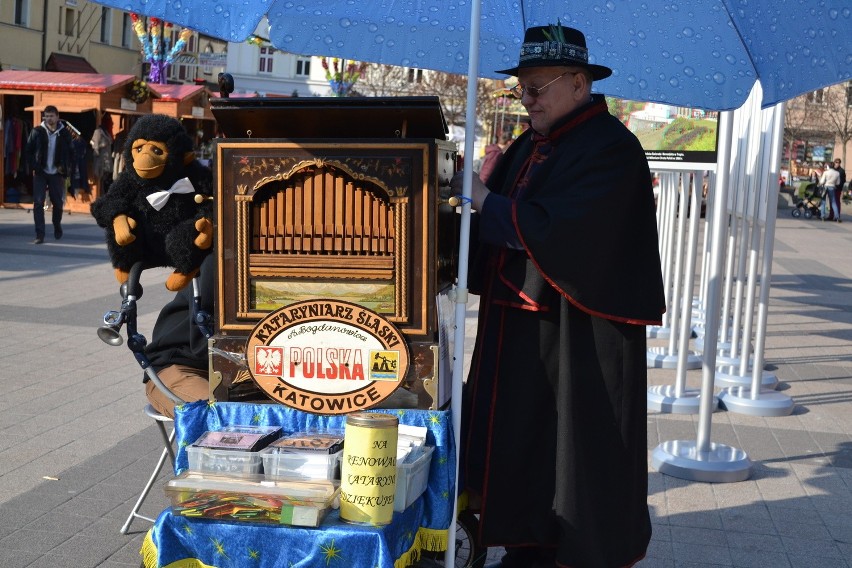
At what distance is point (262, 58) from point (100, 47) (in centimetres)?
2348

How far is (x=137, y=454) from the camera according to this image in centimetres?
530

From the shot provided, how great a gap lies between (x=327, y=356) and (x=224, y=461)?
39 centimetres

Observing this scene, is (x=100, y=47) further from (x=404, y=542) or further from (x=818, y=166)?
(x=404, y=542)

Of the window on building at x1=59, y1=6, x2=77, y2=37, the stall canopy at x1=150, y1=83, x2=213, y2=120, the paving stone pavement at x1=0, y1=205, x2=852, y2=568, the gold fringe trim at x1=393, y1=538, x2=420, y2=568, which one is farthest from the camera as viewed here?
the window on building at x1=59, y1=6, x2=77, y2=37

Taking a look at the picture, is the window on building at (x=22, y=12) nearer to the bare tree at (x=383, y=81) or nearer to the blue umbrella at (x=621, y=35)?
the bare tree at (x=383, y=81)

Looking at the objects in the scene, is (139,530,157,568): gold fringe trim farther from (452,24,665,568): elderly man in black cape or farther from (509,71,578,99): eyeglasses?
(509,71,578,99): eyeglasses

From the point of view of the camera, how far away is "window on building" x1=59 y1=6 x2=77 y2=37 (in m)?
36.0

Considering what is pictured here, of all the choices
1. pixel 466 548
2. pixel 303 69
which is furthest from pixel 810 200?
pixel 303 69

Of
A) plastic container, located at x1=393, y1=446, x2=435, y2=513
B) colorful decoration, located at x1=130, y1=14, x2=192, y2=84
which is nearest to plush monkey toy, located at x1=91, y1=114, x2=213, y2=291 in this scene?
plastic container, located at x1=393, y1=446, x2=435, y2=513

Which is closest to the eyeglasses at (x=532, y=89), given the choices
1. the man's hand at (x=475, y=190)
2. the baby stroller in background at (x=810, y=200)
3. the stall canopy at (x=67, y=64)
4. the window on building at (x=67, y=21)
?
the man's hand at (x=475, y=190)

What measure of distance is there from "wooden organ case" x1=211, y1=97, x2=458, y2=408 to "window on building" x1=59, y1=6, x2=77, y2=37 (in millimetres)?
36252

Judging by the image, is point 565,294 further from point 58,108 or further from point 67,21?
point 67,21

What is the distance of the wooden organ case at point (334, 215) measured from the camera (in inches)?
108

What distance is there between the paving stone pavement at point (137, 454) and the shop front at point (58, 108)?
29.8ft
